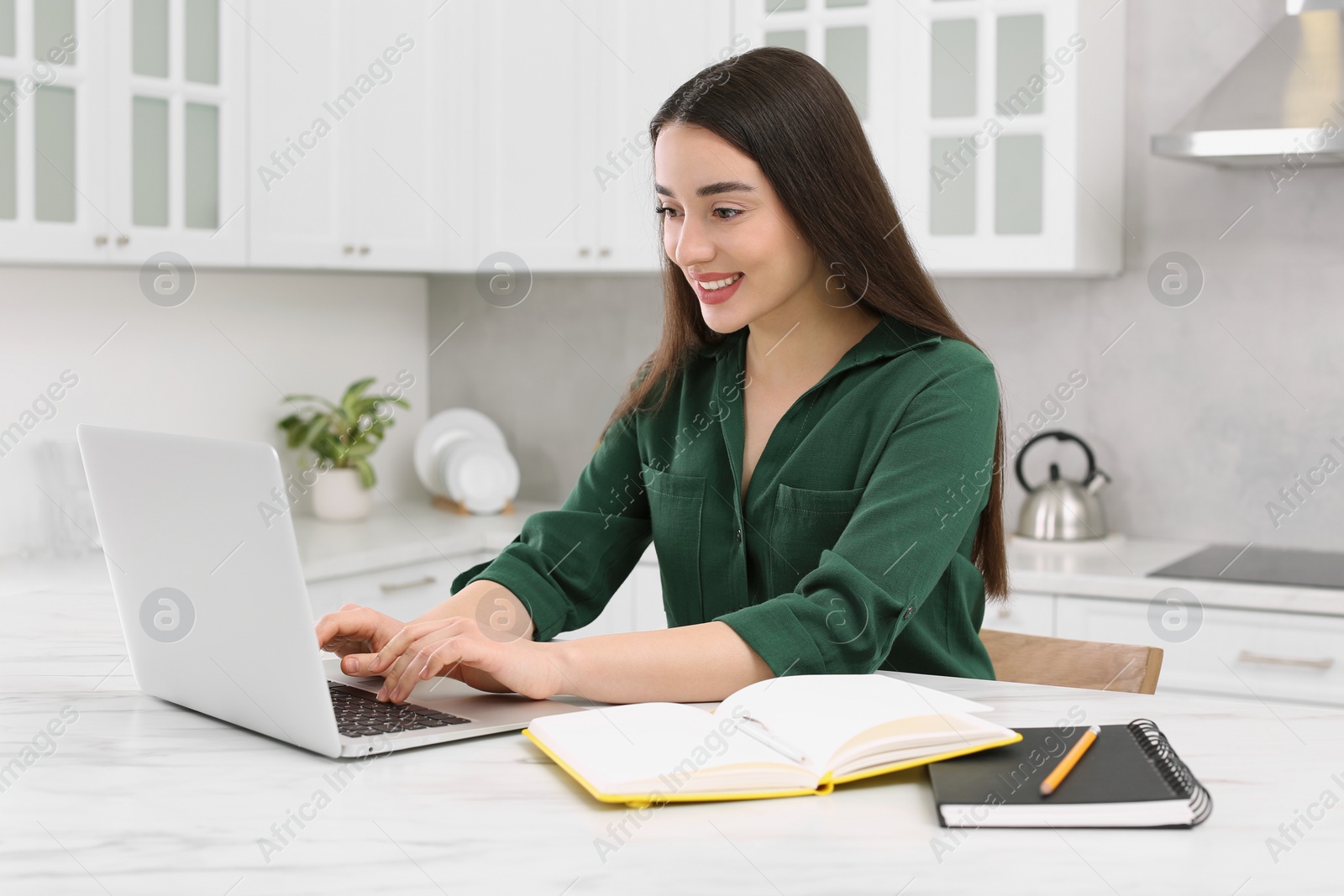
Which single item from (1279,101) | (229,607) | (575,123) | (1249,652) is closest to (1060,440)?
(1249,652)

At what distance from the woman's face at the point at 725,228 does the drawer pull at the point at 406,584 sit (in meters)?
1.61

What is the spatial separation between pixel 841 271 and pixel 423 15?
1.95 meters

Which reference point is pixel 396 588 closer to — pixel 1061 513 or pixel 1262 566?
pixel 1061 513

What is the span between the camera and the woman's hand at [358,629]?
1.23 meters

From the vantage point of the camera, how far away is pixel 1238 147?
2.35m

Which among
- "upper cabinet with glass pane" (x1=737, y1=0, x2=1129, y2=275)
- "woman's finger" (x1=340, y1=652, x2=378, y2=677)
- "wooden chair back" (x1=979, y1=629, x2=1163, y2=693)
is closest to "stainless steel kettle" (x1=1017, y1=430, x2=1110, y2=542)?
"upper cabinet with glass pane" (x1=737, y1=0, x2=1129, y2=275)

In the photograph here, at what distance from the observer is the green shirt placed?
120 cm

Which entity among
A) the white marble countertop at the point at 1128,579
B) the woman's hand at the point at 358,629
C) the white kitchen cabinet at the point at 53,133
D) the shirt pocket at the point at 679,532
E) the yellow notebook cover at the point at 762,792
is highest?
the white kitchen cabinet at the point at 53,133

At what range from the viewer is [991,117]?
2607 mm

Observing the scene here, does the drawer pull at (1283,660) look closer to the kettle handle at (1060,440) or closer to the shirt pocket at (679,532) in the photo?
the kettle handle at (1060,440)

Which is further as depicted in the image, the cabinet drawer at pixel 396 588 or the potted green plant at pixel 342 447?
the potted green plant at pixel 342 447

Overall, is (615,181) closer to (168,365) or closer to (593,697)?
(168,365)

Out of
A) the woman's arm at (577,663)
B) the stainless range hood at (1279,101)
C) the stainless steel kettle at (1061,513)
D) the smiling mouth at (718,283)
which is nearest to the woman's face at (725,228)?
the smiling mouth at (718,283)

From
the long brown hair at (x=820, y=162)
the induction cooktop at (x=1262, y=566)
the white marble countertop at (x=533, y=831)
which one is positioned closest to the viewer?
the white marble countertop at (x=533, y=831)
